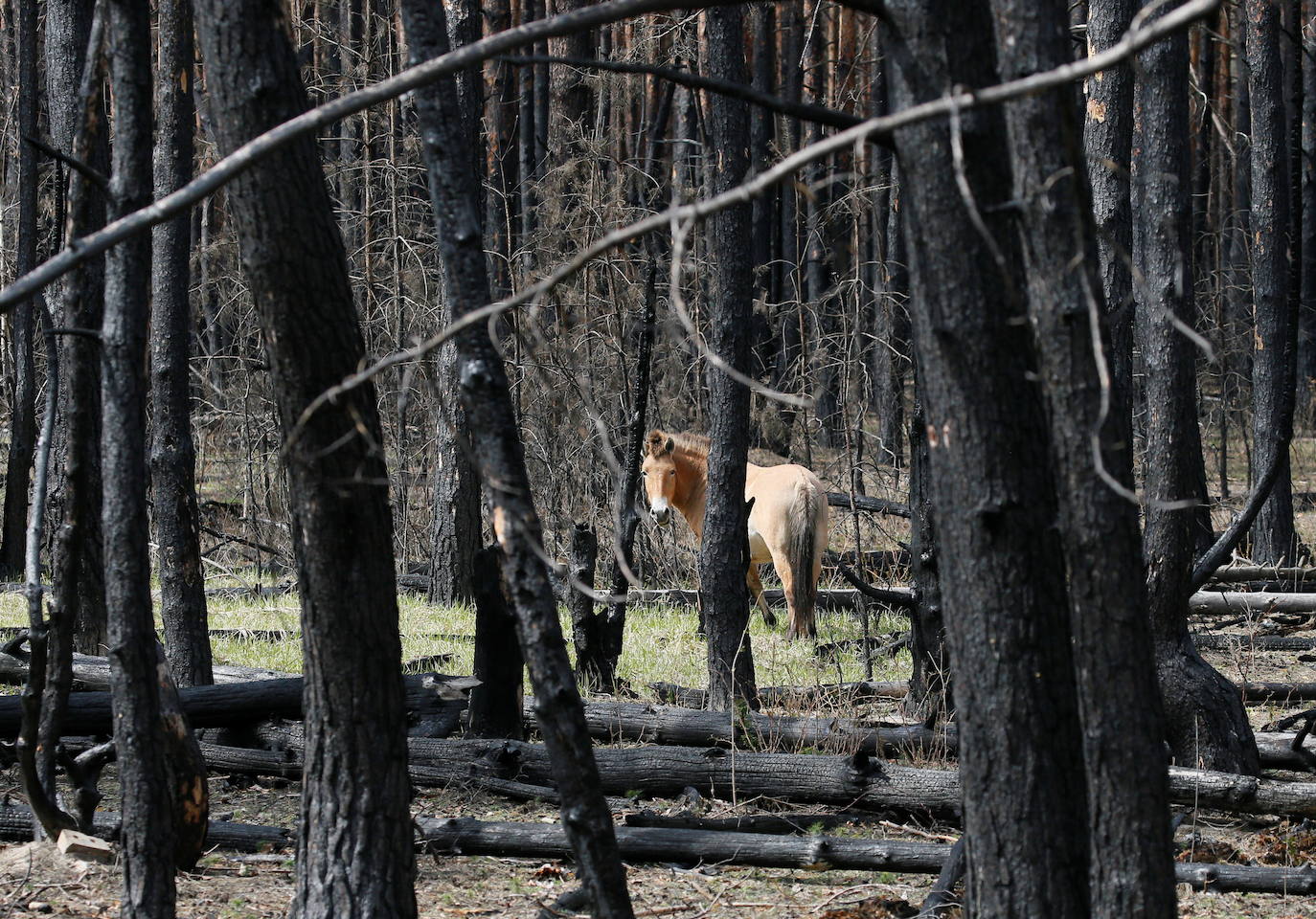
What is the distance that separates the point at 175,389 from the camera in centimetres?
767

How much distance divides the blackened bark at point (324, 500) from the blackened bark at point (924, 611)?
4196 millimetres

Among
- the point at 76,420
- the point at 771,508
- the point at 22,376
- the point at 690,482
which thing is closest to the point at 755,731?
the point at 76,420

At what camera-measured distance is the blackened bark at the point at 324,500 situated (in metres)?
4.04

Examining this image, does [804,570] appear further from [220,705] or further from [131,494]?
[131,494]

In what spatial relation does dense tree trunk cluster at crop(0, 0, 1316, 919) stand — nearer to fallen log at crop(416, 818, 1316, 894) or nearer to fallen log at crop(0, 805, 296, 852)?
fallen log at crop(416, 818, 1316, 894)

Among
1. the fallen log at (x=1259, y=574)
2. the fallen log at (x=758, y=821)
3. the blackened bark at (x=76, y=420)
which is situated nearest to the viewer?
the blackened bark at (x=76, y=420)

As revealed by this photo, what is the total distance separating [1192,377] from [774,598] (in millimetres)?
7693

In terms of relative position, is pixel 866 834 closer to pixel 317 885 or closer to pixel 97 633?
pixel 317 885

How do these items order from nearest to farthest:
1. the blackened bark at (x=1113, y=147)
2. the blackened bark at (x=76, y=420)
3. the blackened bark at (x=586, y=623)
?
1. the blackened bark at (x=76, y=420)
2. the blackened bark at (x=1113, y=147)
3. the blackened bark at (x=586, y=623)

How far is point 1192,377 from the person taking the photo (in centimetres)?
692

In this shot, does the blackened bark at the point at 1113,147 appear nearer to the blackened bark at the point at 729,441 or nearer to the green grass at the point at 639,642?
the blackened bark at the point at 729,441

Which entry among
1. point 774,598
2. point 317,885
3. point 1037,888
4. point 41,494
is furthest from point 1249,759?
point 774,598

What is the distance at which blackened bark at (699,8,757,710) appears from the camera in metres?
8.32

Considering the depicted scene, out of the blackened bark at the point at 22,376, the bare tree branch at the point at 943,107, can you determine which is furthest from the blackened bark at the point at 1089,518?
the blackened bark at the point at 22,376
